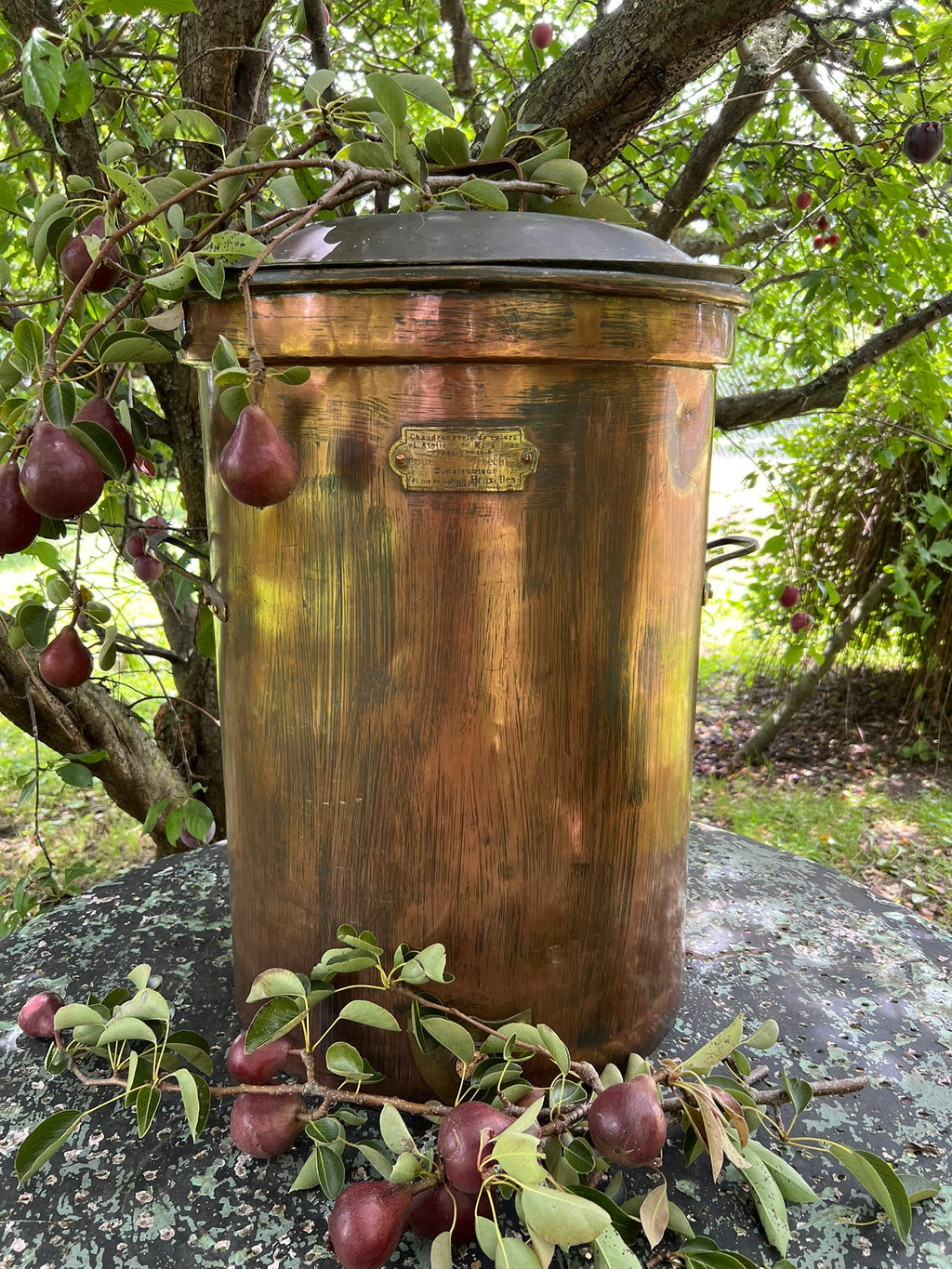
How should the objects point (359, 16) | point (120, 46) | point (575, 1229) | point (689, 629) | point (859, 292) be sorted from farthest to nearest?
point (359, 16), point (859, 292), point (120, 46), point (689, 629), point (575, 1229)

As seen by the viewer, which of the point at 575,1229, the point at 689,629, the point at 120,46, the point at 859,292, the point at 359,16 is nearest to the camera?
the point at 575,1229

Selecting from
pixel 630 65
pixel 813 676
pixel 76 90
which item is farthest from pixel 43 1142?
pixel 813 676

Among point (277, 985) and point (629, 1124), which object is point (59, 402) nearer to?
point (277, 985)

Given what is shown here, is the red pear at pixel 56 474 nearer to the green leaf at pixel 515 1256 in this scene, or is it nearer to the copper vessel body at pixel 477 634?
the copper vessel body at pixel 477 634

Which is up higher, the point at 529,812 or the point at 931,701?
the point at 529,812

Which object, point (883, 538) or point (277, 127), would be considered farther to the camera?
point (883, 538)

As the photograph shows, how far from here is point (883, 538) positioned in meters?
4.39

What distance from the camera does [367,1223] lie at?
88cm

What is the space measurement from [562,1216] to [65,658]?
0.88 m

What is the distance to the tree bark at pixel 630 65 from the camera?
157 centimetres

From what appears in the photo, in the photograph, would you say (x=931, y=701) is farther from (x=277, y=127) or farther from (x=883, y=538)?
(x=277, y=127)

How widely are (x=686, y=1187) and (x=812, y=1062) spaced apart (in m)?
0.30

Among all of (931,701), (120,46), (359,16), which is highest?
(359,16)

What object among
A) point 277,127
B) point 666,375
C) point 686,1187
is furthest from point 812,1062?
point 277,127
